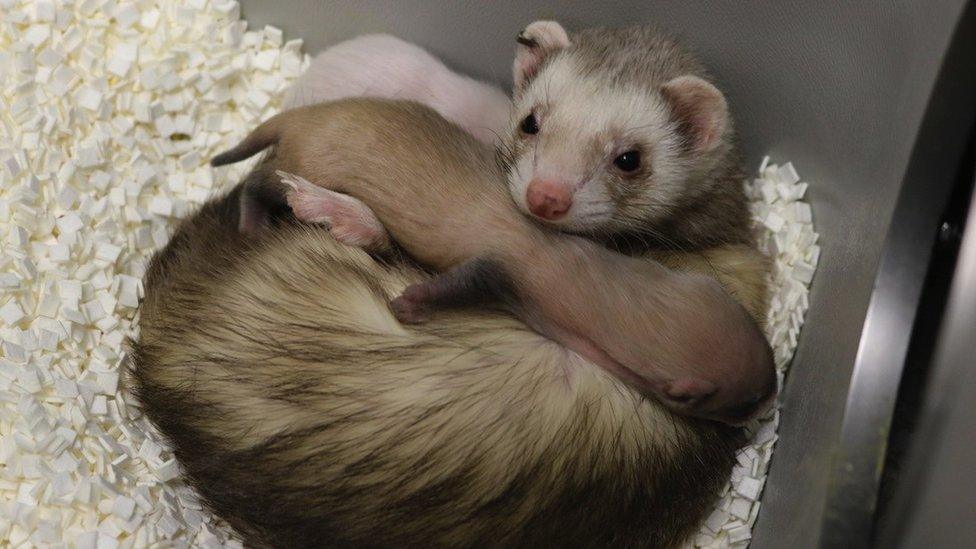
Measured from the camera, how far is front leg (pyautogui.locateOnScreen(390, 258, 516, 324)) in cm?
157

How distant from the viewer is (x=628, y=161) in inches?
70.1

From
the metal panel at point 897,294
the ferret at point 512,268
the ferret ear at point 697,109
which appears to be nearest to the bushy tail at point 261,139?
the ferret at point 512,268

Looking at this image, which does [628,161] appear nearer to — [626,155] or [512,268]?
[626,155]

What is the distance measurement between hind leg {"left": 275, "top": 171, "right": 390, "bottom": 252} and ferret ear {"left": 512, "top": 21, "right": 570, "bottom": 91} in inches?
18.3

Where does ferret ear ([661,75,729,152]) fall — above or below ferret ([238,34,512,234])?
above

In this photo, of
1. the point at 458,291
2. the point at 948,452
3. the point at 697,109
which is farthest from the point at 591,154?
the point at 948,452

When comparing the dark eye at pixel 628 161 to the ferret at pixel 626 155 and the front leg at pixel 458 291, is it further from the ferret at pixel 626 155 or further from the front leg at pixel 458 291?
the front leg at pixel 458 291

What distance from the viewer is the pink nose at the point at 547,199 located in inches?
63.6

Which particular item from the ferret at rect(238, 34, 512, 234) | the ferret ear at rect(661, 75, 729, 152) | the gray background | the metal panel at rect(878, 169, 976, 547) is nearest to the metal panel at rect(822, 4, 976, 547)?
the metal panel at rect(878, 169, 976, 547)

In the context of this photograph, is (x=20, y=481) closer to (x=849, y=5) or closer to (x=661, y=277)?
(x=661, y=277)

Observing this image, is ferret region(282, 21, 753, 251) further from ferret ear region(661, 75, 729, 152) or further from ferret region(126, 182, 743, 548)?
ferret region(126, 182, 743, 548)

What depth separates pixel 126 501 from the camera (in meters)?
1.71

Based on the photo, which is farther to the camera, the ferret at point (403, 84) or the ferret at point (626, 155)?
the ferret at point (403, 84)

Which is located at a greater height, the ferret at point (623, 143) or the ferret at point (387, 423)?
the ferret at point (623, 143)
